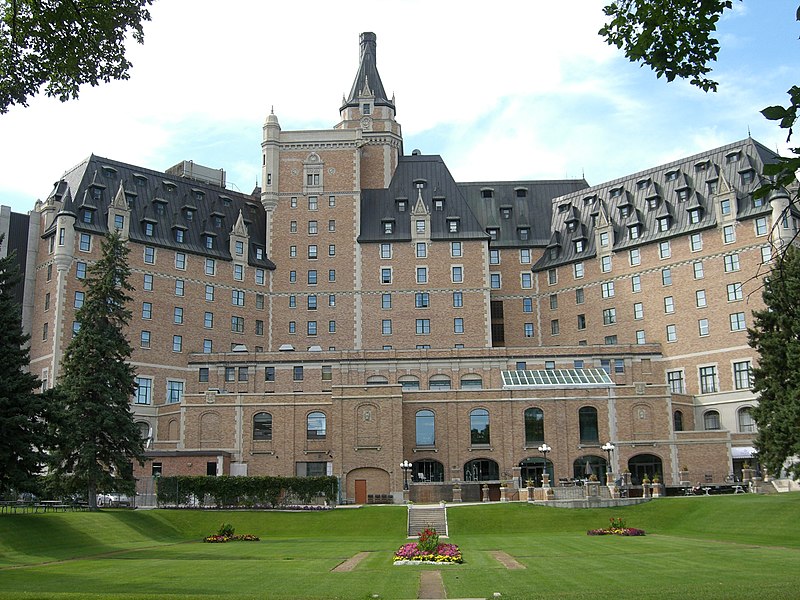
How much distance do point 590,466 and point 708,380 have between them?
1414 cm

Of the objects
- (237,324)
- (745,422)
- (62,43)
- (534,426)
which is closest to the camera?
(62,43)

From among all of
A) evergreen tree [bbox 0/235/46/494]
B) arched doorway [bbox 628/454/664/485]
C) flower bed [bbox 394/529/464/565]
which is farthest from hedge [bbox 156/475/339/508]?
arched doorway [bbox 628/454/664/485]

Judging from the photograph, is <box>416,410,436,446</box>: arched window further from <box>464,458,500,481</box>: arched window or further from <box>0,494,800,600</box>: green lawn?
<box>0,494,800,600</box>: green lawn

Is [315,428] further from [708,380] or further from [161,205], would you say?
[708,380]

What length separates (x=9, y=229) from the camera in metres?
78.9

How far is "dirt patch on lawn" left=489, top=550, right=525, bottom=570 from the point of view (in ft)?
98.5

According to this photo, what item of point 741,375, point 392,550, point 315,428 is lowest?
point 392,550

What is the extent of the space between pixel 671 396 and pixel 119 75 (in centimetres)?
6414

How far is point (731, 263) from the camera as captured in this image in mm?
76188

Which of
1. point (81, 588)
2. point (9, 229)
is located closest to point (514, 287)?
point (9, 229)

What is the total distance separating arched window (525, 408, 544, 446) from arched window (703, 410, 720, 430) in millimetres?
15091

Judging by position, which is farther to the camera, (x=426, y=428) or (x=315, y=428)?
(x=315, y=428)

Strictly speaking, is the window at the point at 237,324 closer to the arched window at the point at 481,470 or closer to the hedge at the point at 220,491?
the hedge at the point at 220,491

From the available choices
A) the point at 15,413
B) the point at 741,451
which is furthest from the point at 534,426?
the point at 15,413
